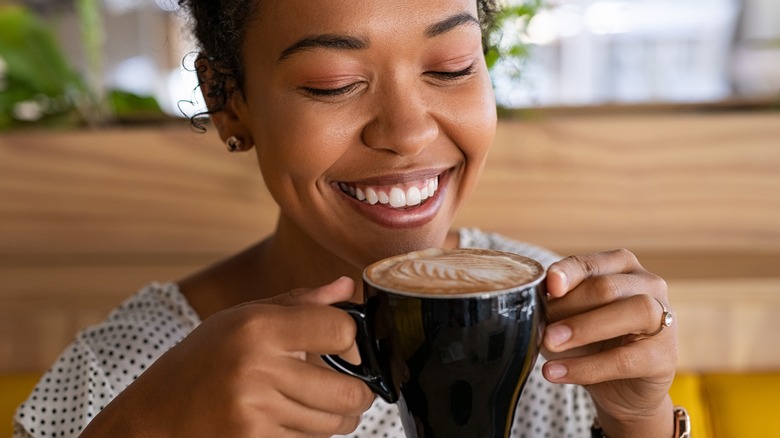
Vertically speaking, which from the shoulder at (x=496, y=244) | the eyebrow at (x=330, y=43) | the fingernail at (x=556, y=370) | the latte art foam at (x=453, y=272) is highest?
the eyebrow at (x=330, y=43)

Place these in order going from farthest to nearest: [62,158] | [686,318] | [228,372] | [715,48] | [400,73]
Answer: [715,48]
[62,158]
[686,318]
[400,73]
[228,372]

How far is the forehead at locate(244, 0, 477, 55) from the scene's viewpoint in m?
0.96

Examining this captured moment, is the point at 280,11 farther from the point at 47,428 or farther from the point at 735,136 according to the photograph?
the point at 735,136

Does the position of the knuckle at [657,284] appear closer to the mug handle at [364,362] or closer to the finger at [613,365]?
the finger at [613,365]

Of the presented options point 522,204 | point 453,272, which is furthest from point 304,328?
point 522,204

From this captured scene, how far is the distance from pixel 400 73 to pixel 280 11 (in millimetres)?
179

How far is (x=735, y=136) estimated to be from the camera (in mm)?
1725

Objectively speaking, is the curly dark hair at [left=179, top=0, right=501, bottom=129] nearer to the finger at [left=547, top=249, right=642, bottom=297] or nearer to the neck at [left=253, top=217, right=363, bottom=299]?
the neck at [left=253, top=217, right=363, bottom=299]

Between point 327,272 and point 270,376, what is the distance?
546 millimetres

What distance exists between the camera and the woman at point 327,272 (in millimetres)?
765

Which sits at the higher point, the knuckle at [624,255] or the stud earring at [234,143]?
the stud earring at [234,143]

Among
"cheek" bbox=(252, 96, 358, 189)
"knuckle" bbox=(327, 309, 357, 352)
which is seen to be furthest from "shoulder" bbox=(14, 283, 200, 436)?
"knuckle" bbox=(327, 309, 357, 352)

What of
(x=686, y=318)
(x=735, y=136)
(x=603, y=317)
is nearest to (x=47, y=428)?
(x=603, y=317)

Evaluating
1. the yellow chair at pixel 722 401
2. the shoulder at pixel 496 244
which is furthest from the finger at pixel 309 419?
the yellow chair at pixel 722 401
